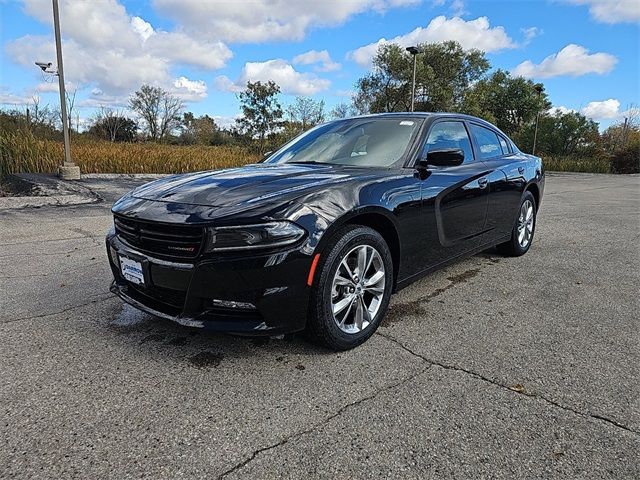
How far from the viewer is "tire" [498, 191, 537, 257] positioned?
16.4ft

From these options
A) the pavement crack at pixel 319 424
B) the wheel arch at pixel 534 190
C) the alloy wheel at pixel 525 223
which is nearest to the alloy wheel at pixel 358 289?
the pavement crack at pixel 319 424

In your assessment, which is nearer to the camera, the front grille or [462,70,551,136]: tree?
the front grille

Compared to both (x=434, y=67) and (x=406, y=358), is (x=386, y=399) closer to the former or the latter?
(x=406, y=358)

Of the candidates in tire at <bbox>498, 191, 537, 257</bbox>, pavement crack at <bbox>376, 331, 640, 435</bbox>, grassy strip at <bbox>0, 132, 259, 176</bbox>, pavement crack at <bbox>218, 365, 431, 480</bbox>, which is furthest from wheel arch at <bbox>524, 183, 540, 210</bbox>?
grassy strip at <bbox>0, 132, 259, 176</bbox>

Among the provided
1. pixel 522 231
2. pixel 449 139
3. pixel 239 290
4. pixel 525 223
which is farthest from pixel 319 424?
pixel 525 223

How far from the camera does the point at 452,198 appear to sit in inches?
142

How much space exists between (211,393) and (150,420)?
32 cm

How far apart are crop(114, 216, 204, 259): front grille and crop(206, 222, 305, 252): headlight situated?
0.08 meters

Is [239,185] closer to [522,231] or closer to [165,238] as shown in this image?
[165,238]

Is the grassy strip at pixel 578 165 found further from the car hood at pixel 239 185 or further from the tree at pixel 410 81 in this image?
the car hood at pixel 239 185

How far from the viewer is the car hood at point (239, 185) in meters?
2.56

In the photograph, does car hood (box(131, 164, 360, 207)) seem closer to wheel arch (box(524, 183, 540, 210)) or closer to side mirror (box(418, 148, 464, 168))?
side mirror (box(418, 148, 464, 168))

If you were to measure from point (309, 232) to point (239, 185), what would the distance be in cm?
61

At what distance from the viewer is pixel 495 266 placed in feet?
15.5
